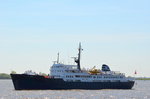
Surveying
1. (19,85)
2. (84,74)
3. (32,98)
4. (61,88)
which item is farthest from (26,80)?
(32,98)

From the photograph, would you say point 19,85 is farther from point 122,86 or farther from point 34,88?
point 122,86

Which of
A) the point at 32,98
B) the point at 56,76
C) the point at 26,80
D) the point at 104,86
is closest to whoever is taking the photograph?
Answer: the point at 32,98

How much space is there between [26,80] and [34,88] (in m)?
2.76

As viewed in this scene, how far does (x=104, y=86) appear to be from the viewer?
13375cm

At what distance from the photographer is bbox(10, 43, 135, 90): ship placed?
116m

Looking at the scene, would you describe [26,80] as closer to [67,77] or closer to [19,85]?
[19,85]

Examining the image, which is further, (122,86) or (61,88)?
(122,86)

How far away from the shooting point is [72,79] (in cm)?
12544

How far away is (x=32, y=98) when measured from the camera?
87875 millimetres

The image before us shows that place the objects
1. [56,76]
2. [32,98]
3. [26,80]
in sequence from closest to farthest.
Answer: [32,98]
[26,80]
[56,76]

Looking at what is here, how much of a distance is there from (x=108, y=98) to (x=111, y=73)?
153ft

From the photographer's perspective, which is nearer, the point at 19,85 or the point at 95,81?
the point at 19,85

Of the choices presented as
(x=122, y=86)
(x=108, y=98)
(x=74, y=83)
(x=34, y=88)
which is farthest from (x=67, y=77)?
(x=108, y=98)

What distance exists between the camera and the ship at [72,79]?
11644 cm
